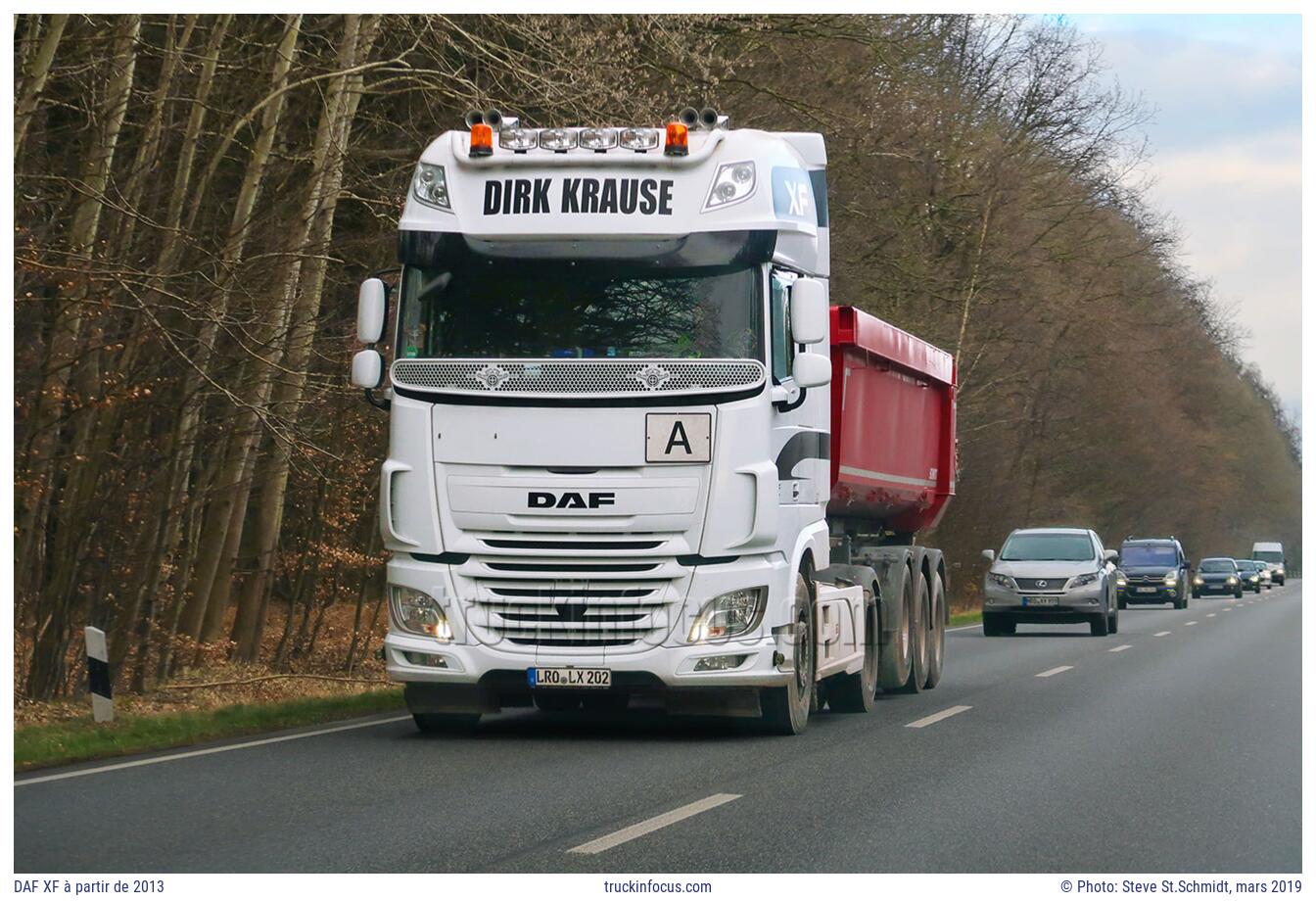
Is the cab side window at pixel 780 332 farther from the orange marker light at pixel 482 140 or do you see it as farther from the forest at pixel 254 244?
the forest at pixel 254 244

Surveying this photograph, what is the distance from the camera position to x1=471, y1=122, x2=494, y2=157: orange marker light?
42.9ft

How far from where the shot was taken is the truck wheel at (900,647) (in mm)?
17703

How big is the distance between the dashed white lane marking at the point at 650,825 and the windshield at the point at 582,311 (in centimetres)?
357

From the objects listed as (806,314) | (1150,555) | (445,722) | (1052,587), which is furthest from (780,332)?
(1150,555)

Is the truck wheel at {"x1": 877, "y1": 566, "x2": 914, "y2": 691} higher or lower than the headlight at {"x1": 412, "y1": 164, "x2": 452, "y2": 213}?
lower

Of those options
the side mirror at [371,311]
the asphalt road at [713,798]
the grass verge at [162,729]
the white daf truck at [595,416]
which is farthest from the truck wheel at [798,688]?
the grass verge at [162,729]

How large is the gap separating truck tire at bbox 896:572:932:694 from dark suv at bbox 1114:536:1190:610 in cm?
3482

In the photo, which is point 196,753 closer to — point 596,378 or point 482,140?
point 596,378

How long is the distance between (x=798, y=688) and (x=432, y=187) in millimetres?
4286

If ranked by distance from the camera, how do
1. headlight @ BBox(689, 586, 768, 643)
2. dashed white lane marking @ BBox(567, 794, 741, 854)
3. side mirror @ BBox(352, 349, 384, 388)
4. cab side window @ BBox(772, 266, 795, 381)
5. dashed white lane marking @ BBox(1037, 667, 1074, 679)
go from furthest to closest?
1. dashed white lane marking @ BBox(1037, 667, 1074, 679)
2. side mirror @ BBox(352, 349, 384, 388)
3. cab side window @ BBox(772, 266, 795, 381)
4. headlight @ BBox(689, 586, 768, 643)
5. dashed white lane marking @ BBox(567, 794, 741, 854)

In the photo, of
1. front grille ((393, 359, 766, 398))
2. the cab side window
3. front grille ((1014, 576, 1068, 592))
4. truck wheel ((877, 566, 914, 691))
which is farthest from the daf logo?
front grille ((1014, 576, 1068, 592))

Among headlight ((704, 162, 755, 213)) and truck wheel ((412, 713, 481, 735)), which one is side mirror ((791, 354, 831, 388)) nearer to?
headlight ((704, 162, 755, 213))

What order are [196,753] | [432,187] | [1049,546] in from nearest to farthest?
1. [196,753]
2. [432,187]
3. [1049,546]

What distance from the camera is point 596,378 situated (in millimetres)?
12711
